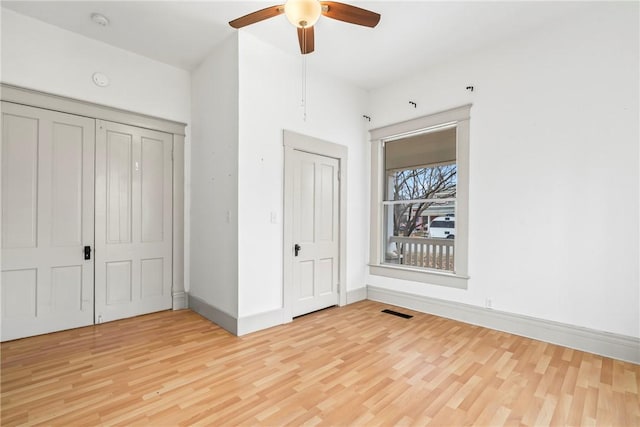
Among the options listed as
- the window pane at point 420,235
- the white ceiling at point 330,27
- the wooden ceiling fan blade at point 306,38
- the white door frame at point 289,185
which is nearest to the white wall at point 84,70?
the white ceiling at point 330,27

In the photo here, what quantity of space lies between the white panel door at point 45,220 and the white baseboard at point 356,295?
322 cm

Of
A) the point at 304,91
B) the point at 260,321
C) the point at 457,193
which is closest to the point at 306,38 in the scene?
the point at 304,91

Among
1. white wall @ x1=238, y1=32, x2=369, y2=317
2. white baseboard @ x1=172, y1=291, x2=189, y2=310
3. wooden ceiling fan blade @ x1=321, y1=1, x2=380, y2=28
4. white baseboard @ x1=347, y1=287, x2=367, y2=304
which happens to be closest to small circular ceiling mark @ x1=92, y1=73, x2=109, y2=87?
white wall @ x1=238, y1=32, x2=369, y2=317

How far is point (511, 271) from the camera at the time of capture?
3.45 meters

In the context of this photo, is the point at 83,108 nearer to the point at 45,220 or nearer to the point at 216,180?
the point at 45,220

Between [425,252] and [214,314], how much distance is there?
2.99m

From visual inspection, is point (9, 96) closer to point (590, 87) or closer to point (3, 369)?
point (3, 369)

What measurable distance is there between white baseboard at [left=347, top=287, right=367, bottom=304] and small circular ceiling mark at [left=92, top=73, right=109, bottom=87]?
407 cm

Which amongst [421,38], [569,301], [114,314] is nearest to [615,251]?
[569,301]

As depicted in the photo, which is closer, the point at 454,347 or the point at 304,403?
the point at 304,403

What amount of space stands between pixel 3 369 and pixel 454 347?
3.93 metres

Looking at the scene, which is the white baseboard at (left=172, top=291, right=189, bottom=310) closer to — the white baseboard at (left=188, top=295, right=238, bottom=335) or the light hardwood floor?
the white baseboard at (left=188, top=295, right=238, bottom=335)

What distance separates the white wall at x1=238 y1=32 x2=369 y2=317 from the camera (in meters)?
3.40

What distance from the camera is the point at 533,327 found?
128 inches
